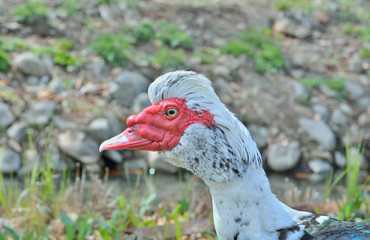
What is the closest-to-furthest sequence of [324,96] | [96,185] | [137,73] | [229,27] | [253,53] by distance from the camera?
[96,185] → [137,73] → [324,96] → [253,53] → [229,27]

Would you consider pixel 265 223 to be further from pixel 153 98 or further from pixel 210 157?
pixel 153 98

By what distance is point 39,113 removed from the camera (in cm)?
593

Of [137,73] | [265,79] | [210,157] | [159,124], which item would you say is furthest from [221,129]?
[265,79]

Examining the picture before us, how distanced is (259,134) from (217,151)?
503cm

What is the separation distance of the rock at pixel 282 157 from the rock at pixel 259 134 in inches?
5.9

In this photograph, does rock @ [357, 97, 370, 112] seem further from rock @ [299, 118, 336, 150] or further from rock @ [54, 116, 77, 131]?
rock @ [54, 116, 77, 131]

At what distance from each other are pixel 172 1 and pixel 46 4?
283cm

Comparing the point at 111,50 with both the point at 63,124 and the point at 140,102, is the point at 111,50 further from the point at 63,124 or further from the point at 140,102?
the point at 63,124

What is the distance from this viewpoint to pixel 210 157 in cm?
174

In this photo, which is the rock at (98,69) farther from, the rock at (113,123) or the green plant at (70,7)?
the green plant at (70,7)

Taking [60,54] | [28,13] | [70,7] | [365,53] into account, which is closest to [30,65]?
[60,54]

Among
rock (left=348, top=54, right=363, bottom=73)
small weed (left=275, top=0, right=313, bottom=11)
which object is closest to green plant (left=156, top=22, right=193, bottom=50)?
small weed (left=275, top=0, right=313, bottom=11)

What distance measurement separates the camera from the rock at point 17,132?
5.65 metres

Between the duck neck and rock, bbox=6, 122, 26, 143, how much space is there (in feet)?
14.5
